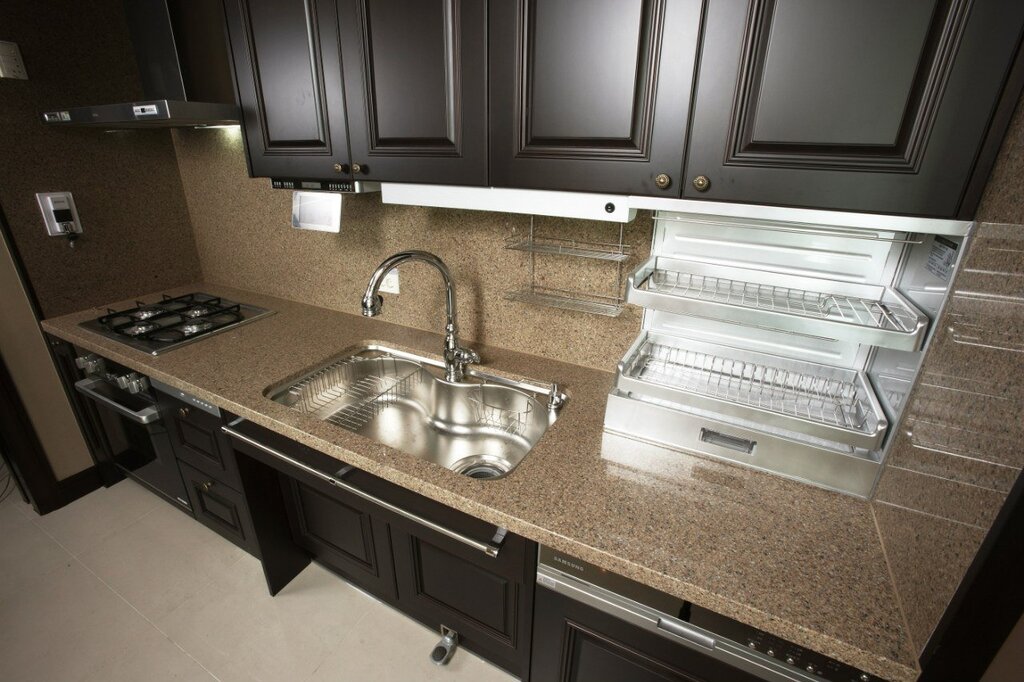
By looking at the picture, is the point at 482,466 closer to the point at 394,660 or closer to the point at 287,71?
the point at 394,660

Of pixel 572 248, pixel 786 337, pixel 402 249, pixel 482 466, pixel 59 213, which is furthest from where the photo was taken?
pixel 59 213

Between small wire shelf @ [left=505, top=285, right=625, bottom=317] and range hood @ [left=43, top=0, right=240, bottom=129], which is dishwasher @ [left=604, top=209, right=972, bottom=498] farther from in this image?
range hood @ [left=43, top=0, right=240, bottom=129]

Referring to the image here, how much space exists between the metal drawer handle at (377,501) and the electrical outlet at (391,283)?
718 mm

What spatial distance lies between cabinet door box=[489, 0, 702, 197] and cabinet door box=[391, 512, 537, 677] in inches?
31.3

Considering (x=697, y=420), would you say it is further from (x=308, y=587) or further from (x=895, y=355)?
(x=308, y=587)

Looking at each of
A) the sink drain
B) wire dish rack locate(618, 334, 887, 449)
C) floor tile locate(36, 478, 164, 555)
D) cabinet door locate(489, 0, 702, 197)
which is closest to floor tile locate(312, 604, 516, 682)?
the sink drain

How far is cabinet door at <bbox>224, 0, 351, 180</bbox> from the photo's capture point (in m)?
1.13

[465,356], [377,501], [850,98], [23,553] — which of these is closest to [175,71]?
[465,356]

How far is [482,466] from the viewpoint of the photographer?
1.43 metres

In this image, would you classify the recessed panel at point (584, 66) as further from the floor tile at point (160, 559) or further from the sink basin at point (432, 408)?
the floor tile at point (160, 559)

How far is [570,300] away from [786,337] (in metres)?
0.57

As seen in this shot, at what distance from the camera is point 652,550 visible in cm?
79

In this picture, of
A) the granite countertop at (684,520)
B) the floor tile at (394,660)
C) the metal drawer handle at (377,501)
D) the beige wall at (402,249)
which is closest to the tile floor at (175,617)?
the floor tile at (394,660)

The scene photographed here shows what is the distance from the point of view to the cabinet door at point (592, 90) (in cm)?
79
